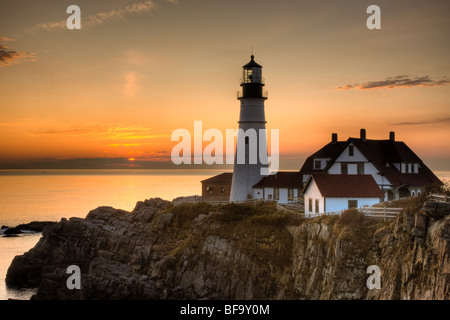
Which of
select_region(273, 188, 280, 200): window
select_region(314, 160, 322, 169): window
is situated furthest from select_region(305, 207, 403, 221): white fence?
select_region(273, 188, 280, 200): window

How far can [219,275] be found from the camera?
33.2 meters

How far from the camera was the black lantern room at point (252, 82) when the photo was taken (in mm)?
44834

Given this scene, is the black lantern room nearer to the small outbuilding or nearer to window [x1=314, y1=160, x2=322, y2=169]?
window [x1=314, y1=160, x2=322, y2=169]

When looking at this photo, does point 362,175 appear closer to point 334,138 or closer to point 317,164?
point 317,164

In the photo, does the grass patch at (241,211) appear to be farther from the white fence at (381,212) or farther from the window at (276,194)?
the white fence at (381,212)

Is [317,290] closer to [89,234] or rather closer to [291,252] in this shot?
[291,252]

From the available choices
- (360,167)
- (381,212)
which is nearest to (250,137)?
(360,167)

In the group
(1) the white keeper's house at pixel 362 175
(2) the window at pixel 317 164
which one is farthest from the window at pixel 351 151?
(2) the window at pixel 317 164

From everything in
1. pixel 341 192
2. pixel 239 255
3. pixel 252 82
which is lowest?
pixel 239 255

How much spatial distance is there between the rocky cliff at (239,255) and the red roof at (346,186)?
117 inches

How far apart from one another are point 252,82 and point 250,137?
5.29 metres

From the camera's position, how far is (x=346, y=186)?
109ft
